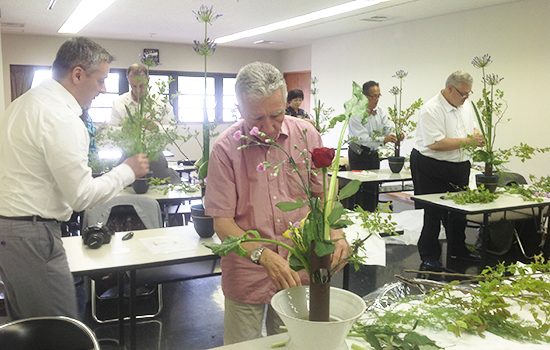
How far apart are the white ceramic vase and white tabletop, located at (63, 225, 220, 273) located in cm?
129

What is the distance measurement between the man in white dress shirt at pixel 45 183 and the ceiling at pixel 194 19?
196 inches

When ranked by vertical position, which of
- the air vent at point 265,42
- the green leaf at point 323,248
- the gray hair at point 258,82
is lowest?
the green leaf at point 323,248

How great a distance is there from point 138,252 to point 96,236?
0.81ft

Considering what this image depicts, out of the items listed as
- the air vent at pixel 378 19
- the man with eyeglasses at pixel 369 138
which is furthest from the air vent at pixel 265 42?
the man with eyeglasses at pixel 369 138

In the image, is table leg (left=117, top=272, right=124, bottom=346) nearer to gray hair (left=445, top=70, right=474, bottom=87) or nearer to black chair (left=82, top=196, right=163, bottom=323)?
black chair (left=82, top=196, right=163, bottom=323)

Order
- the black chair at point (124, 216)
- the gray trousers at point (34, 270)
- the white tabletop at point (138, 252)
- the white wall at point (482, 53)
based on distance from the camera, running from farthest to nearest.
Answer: the white wall at point (482, 53)
the black chair at point (124, 216)
the white tabletop at point (138, 252)
the gray trousers at point (34, 270)

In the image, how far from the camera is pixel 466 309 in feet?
4.33

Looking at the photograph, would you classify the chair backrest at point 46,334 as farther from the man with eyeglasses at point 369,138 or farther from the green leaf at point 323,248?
the man with eyeglasses at point 369,138

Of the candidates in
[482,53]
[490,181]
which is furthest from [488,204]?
[482,53]

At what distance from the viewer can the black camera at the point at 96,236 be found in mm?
2387

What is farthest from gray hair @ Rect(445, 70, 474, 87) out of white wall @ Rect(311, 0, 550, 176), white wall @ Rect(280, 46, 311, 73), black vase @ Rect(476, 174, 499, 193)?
white wall @ Rect(280, 46, 311, 73)

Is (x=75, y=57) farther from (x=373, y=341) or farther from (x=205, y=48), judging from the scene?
(x=373, y=341)

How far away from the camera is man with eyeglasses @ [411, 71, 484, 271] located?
3916mm

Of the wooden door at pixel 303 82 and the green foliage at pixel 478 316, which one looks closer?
the green foliage at pixel 478 316
